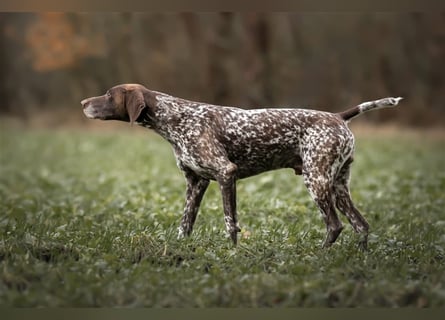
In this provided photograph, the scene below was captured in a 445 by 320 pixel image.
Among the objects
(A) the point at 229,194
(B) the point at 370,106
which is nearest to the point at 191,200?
(A) the point at 229,194

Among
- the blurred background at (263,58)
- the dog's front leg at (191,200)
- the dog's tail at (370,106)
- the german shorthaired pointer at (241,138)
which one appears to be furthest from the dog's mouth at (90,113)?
the blurred background at (263,58)

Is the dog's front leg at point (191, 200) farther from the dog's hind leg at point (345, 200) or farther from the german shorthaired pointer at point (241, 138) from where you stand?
the dog's hind leg at point (345, 200)

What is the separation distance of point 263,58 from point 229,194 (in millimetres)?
19625

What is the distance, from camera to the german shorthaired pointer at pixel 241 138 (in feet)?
22.4

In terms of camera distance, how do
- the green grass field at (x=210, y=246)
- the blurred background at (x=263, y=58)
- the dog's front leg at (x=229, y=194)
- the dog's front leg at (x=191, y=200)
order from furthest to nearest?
the blurred background at (x=263, y=58) < the dog's front leg at (x=191, y=200) < the dog's front leg at (x=229, y=194) < the green grass field at (x=210, y=246)

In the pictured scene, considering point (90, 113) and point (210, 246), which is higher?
point (90, 113)

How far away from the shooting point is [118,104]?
6.97 meters

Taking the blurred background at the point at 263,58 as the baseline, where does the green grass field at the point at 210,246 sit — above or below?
below

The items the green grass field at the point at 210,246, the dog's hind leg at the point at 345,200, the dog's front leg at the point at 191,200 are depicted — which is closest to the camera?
the green grass field at the point at 210,246

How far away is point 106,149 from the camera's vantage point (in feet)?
60.7

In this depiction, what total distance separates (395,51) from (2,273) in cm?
2171

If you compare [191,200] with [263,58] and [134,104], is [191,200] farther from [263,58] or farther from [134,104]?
[263,58]

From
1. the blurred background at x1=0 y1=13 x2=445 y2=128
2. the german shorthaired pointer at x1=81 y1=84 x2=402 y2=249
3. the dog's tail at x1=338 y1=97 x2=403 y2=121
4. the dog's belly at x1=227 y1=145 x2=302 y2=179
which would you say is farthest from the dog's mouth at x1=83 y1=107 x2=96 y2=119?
the blurred background at x1=0 y1=13 x2=445 y2=128

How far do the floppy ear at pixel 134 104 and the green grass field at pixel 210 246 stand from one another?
117 centimetres
